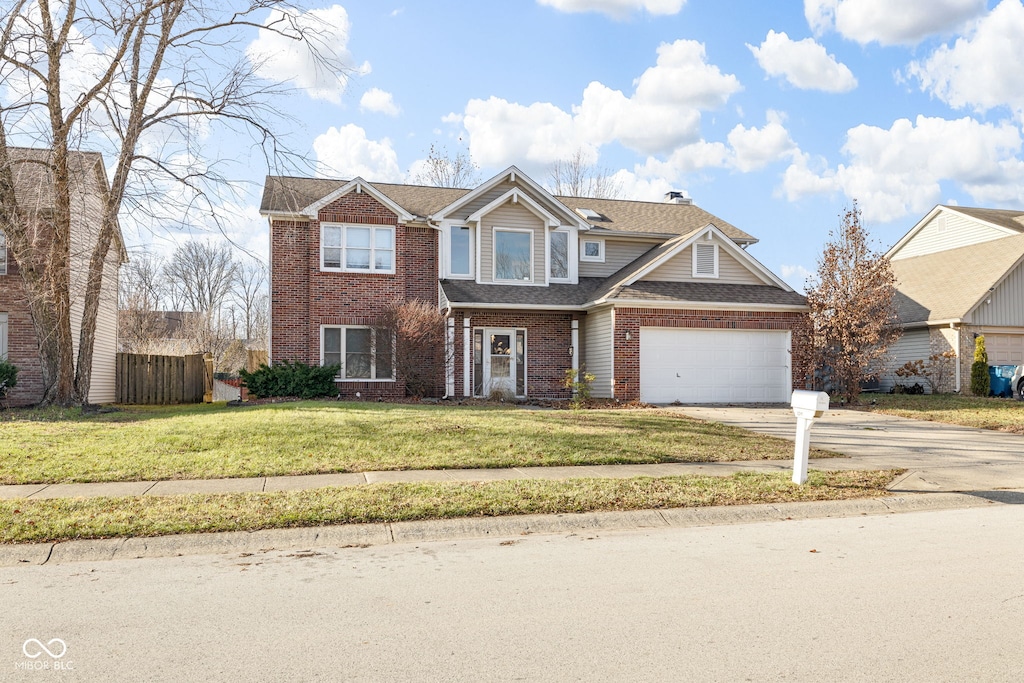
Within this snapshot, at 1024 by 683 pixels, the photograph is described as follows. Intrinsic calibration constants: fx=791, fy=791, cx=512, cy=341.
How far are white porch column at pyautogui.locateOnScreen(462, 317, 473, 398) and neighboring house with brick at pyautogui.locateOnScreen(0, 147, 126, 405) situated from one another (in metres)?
8.77

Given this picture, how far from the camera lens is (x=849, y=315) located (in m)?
20.8

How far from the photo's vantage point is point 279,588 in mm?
5461

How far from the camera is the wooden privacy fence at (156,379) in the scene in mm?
24766

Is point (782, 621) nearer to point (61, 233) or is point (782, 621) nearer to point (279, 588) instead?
point (279, 588)

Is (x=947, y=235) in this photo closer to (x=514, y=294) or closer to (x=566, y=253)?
(x=566, y=253)

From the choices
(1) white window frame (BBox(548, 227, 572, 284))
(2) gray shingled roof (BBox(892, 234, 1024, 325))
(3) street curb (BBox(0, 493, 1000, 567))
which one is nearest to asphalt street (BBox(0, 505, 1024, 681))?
(3) street curb (BBox(0, 493, 1000, 567))

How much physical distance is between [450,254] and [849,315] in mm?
11041

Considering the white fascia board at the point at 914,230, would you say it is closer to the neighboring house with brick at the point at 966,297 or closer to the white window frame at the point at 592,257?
the neighboring house with brick at the point at 966,297

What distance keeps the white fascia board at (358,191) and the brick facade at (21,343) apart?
26.8 feet

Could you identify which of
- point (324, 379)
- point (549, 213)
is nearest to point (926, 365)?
point (549, 213)

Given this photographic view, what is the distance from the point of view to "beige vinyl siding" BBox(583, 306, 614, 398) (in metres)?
21.2

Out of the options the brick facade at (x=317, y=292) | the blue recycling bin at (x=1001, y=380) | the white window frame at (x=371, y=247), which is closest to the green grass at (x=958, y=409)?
the blue recycling bin at (x=1001, y=380)

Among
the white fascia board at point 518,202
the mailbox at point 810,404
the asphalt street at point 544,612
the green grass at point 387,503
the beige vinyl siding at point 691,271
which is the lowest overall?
the asphalt street at point 544,612

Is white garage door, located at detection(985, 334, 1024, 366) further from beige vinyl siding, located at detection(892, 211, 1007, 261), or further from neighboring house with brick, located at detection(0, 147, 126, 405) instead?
neighboring house with brick, located at detection(0, 147, 126, 405)
